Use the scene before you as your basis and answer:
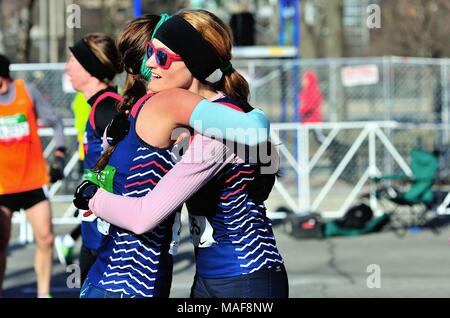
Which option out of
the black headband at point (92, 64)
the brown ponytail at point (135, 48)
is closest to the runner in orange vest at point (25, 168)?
the black headband at point (92, 64)

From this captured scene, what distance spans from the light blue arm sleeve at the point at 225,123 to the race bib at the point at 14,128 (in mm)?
4655

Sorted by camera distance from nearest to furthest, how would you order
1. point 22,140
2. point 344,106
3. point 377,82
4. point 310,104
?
point 22,140, point 377,82, point 310,104, point 344,106

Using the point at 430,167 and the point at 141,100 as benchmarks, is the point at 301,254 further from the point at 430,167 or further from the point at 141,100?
the point at 141,100

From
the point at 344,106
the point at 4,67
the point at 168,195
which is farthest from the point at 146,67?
the point at 344,106

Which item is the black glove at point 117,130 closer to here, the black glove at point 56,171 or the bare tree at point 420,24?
the black glove at point 56,171

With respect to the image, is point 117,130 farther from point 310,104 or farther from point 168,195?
point 310,104

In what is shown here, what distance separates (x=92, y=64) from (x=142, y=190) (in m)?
2.65

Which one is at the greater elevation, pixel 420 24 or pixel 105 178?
pixel 420 24

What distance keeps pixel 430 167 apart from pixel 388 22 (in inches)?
766

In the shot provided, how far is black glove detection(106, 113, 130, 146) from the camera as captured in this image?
3375 mm

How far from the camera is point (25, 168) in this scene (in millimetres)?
7578

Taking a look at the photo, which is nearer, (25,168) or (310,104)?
(25,168)

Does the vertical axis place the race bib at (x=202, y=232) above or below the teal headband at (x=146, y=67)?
below

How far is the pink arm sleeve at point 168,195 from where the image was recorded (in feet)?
10.6
